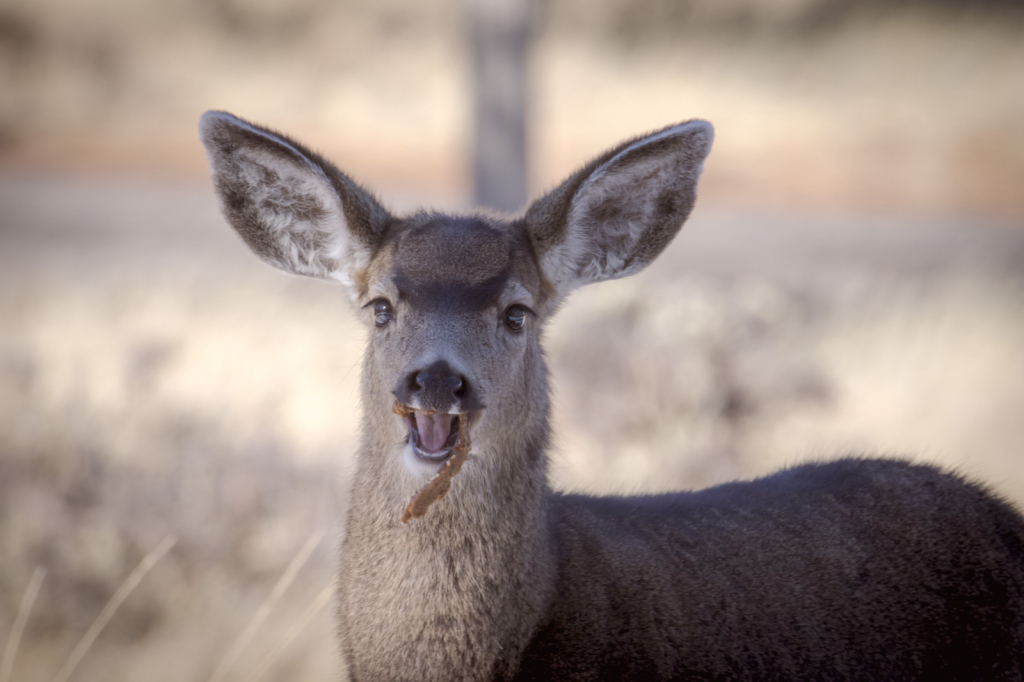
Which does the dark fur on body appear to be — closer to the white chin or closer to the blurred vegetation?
the white chin

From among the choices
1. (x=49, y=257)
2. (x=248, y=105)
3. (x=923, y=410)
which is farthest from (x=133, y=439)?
(x=248, y=105)

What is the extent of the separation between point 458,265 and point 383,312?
1.02ft

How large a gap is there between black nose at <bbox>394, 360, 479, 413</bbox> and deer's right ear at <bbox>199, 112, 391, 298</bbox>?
801mm

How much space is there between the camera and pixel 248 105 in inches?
682

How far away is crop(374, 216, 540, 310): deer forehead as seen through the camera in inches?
114

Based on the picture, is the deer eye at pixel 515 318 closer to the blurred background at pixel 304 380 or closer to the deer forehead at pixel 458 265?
A: the deer forehead at pixel 458 265

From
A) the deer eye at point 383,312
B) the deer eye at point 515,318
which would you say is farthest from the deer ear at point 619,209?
the deer eye at point 383,312

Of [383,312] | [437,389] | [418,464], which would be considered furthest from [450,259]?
[418,464]

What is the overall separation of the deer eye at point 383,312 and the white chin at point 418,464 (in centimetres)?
49

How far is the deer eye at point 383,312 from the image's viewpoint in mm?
3021

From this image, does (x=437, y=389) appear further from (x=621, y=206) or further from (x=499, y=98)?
(x=499, y=98)

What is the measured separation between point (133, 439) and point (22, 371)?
1267 mm

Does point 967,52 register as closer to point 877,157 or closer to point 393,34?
point 877,157

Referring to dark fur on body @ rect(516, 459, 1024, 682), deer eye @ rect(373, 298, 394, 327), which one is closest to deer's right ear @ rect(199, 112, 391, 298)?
deer eye @ rect(373, 298, 394, 327)
